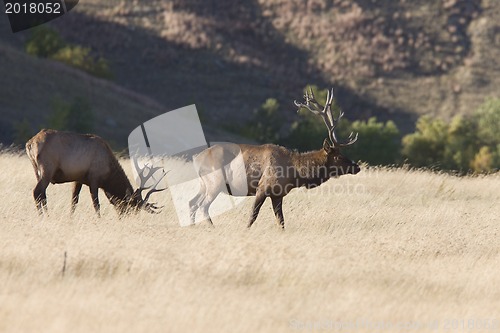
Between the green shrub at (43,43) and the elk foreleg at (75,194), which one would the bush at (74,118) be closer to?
the green shrub at (43,43)

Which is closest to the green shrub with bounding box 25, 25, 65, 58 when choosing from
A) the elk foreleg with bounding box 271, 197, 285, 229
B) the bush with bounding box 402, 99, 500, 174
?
the bush with bounding box 402, 99, 500, 174

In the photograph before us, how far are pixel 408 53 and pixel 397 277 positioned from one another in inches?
2641

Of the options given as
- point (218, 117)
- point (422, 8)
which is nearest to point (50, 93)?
point (218, 117)

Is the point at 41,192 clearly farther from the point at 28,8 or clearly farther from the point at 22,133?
the point at 28,8

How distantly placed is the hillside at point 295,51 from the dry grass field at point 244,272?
159 ft

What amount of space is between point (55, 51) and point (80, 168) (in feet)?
166

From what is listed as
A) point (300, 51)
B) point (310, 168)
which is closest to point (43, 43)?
point (300, 51)

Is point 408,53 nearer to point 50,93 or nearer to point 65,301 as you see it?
point 50,93

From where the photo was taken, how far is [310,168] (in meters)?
14.4

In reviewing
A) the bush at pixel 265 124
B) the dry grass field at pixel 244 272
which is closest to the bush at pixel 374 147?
the bush at pixel 265 124

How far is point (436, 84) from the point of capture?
233 feet

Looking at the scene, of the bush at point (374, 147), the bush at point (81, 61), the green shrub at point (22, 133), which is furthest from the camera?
the bush at point (81, 61)

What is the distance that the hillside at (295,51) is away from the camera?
68.4 metres

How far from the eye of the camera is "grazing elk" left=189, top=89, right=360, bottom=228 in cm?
1418
